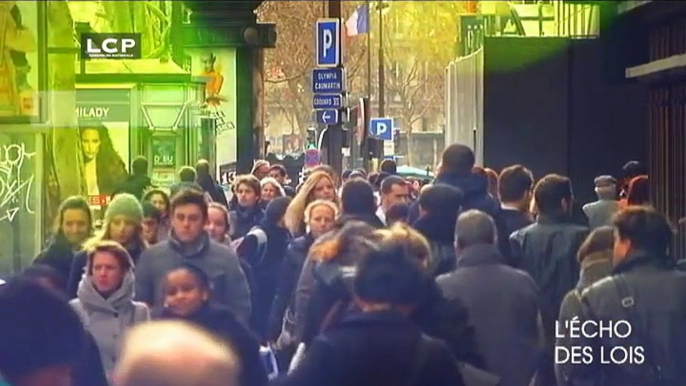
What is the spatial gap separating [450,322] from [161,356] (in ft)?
4.17

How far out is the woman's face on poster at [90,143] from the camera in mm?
4357

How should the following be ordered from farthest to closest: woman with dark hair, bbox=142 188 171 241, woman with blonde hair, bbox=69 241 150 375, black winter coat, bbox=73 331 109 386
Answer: woman with dark hair, bbox=142 188 171 241, woman with blonde hair, bbox=69 241 150 375, black winter coat, bbox=73 331 109 386

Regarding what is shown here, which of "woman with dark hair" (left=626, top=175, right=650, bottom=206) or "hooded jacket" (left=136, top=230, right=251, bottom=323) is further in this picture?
"woman with dark hair" (left=626, top=175, right=650, bottom=206)

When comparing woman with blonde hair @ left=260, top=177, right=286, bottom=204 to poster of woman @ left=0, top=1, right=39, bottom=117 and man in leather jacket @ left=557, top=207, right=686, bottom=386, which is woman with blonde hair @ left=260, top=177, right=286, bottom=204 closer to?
poster of woman @ left=0, top=1, right=39, bottom=117

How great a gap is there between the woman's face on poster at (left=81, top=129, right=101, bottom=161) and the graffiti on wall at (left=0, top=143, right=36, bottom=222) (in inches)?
4.5

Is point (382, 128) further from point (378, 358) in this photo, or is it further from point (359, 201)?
point (378, 358)

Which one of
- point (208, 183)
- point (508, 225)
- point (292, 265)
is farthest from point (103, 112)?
point (508, 225)

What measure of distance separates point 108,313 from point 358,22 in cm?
82

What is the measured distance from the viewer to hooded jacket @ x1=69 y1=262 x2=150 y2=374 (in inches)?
172

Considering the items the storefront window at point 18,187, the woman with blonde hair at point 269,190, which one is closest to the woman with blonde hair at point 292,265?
the woman with blonde hair at point 269,190

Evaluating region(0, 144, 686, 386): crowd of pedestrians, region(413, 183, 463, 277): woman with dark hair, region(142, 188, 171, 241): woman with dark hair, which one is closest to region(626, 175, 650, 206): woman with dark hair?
region(0, 144, 686, 386): crowd of pedestrians

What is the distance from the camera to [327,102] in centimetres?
452

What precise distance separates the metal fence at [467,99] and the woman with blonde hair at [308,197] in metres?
0.31

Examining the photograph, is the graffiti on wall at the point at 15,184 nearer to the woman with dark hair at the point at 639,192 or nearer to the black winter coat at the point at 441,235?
the black winter coat at the point at 441,235
